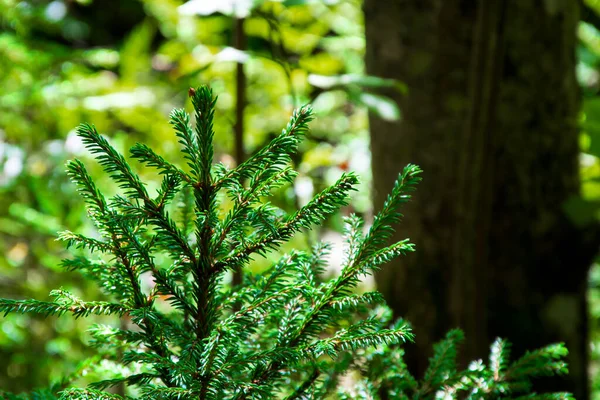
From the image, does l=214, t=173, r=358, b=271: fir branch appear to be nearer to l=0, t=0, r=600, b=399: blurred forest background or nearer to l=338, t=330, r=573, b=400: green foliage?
l=338, t=330, r=573, b=400: green foliage

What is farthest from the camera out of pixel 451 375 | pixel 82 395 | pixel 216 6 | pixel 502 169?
pixel 502 169

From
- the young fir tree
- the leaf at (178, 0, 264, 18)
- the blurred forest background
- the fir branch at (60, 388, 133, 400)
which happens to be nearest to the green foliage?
the young fir tree

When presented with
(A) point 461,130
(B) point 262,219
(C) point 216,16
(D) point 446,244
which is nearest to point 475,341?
(D) point 446,244

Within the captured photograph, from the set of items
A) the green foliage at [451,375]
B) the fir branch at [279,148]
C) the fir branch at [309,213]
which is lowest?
the green foliage at [451,375]

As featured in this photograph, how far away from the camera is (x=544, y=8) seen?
102 cm

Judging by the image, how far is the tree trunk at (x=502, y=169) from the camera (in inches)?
40.5

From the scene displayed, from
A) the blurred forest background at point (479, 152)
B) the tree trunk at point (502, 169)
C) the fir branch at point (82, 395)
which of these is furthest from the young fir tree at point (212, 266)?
the tree trunk at point (502, 169)

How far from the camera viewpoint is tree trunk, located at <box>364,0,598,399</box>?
1.03 metres

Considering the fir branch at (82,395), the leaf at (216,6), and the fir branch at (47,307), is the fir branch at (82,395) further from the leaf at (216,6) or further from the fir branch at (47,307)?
the leaf at (216,6)

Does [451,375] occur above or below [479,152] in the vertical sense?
below

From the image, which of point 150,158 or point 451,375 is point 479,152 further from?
point 150,158

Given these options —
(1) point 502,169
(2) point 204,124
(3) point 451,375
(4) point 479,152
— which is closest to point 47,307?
(2) point 204,124

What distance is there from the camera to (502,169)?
1.04m

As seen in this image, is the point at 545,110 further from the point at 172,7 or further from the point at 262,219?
the point at 172,7
